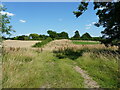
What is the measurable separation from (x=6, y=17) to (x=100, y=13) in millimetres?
9428

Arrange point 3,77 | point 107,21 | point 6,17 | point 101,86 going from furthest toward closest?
1. point 107,21
2. point 6,17
3. point 101,86
4. point 3,77

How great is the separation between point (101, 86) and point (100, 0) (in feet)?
33.8

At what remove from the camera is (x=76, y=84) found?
4.26 meters

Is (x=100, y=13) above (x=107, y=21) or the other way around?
above

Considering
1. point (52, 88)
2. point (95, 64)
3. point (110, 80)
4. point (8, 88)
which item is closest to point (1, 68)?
point (8, 88)

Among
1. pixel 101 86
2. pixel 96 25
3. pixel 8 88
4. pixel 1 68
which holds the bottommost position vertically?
pixel 101 86

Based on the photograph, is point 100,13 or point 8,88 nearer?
point 8,88

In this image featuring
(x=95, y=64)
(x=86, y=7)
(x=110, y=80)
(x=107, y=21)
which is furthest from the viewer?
(x=86, y=7)

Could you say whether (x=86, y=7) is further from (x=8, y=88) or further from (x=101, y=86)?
(x=8, y=88)

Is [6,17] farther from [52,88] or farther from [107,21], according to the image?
[107,21]

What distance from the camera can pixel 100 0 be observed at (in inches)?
460

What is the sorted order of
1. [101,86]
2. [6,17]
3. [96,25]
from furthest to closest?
[96,25], [6,17], [101,86]

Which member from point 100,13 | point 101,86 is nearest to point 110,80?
point 101,86

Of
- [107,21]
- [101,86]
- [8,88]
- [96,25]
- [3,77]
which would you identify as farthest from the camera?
[96,25]
